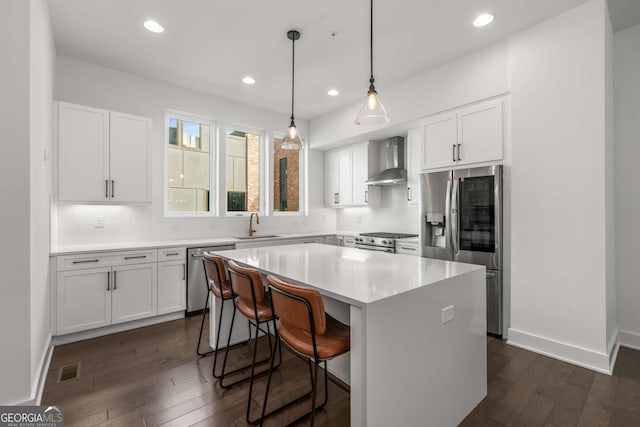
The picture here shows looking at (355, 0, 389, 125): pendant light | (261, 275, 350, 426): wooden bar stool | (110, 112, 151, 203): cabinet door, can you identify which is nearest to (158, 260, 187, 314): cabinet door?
(110, 112, 151, 203): cabinet door

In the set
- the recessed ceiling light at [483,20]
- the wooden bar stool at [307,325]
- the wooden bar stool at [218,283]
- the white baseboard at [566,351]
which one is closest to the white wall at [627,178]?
the white baseboard at [566,351]

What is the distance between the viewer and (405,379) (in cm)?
148

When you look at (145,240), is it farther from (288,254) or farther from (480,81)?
(480,81)

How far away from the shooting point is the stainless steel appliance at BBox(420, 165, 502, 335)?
3.08 metres

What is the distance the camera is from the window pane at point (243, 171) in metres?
4.96

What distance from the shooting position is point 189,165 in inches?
179

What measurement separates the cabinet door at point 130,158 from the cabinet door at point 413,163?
354 centimetres

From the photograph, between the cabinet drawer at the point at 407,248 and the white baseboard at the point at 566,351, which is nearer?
the white baseboard at the point at 566,351

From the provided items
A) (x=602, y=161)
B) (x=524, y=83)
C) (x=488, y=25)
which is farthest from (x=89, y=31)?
(x=602, y=161)

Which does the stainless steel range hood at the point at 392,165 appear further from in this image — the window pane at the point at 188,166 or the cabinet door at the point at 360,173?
the window pane at the point at 188,166

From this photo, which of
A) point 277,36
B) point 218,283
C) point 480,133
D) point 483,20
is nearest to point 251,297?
point 218,283

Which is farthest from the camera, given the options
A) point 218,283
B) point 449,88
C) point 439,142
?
point 439,142

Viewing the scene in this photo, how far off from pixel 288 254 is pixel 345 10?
226 cm

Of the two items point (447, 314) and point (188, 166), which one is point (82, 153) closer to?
point (188, 166)
